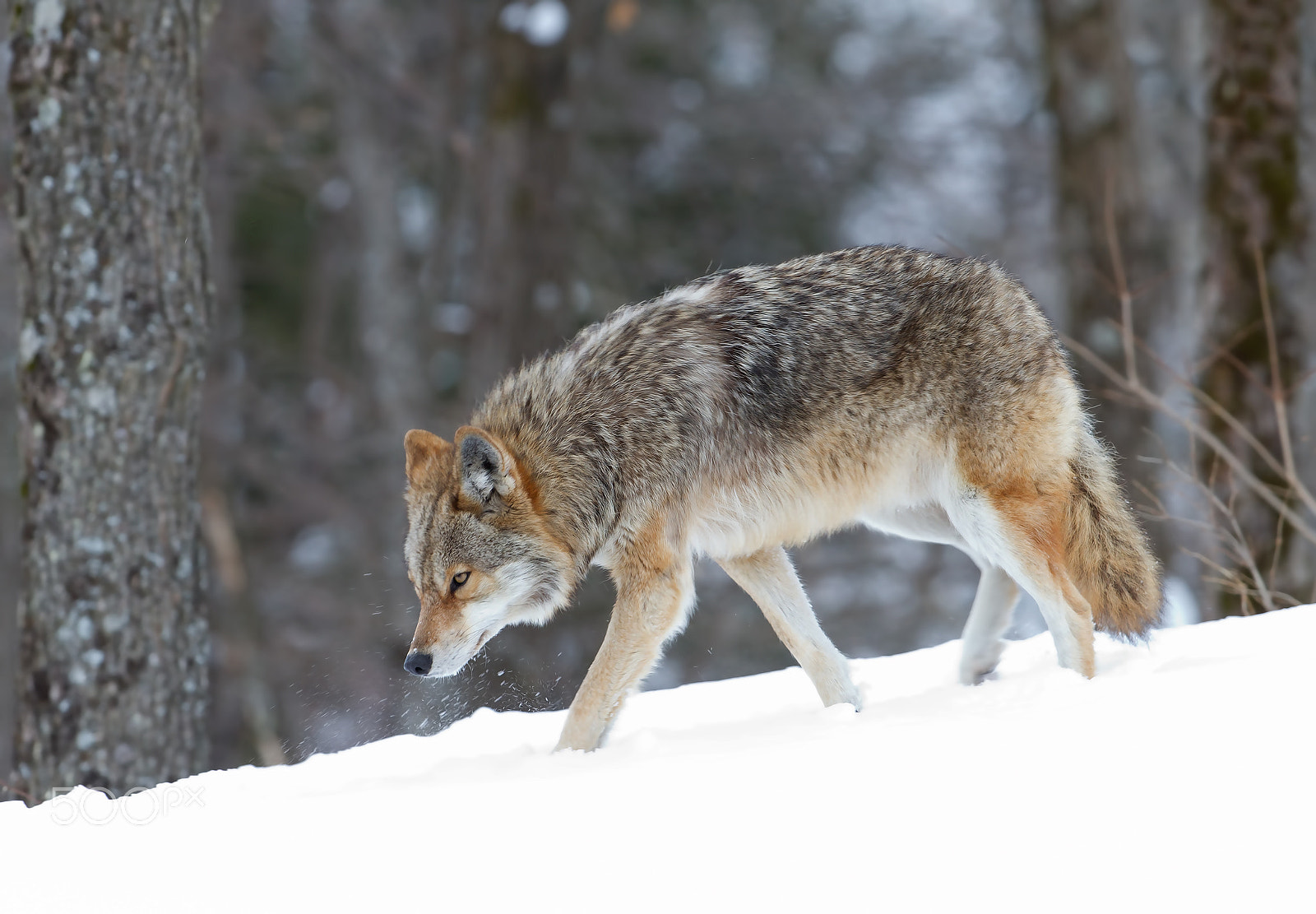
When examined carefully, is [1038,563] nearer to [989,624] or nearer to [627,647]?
[989,624]

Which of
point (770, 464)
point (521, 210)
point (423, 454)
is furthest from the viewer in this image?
point (521, 210)

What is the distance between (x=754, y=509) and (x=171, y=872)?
247 centimetres

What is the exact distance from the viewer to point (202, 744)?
17.1 ft

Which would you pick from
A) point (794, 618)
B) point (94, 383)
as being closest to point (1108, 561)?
point (794, 618)

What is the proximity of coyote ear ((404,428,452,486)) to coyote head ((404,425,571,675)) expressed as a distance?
0.6 inches

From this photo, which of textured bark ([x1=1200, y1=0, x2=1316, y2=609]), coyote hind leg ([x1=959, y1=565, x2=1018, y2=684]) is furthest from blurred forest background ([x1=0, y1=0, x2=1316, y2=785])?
coyote hind leg ([x1=959, y1=565, x2=1018, y2=684])

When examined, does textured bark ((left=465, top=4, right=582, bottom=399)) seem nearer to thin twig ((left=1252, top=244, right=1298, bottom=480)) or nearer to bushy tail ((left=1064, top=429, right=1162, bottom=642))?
thin twig ((left=1252, top=244, right=1298, bottom=480))

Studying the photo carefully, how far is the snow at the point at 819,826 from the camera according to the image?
2678 millimetres

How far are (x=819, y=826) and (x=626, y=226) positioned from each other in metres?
13.6

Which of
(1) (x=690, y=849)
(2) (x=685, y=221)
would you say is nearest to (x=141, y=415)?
(1) (x=690, y=849)

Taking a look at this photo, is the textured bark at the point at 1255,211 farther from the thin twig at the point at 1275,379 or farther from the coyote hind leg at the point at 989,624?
the coyote hind leg at the point at 989,624

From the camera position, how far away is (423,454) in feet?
15.9

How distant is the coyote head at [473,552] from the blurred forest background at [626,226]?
5.12 feet

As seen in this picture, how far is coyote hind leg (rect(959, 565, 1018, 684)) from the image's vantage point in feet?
16.4
